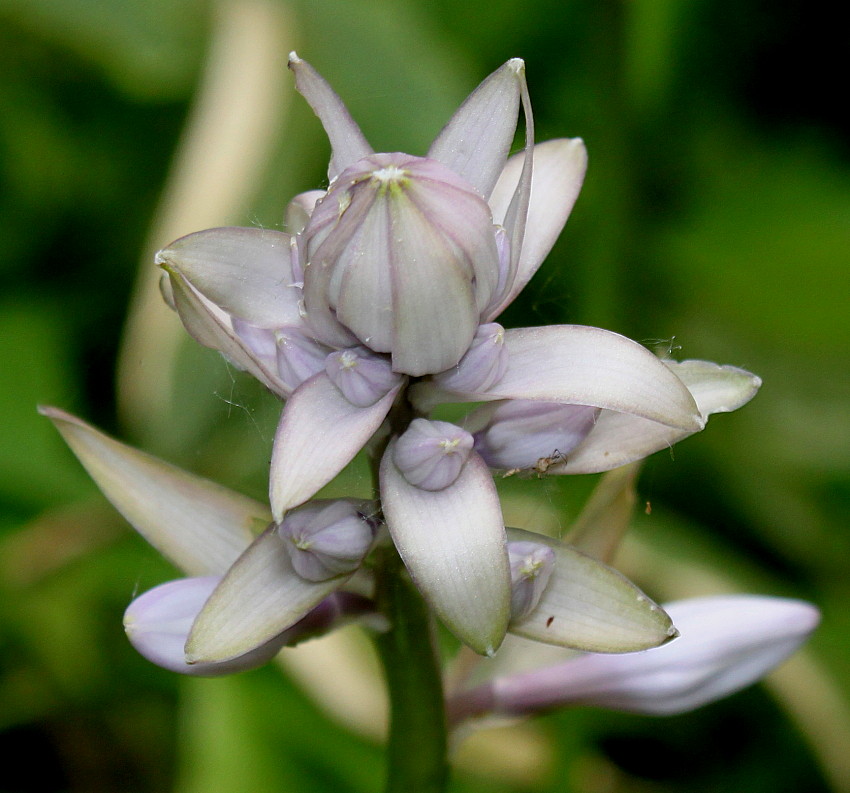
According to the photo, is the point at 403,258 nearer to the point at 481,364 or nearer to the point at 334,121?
the point at 481,364

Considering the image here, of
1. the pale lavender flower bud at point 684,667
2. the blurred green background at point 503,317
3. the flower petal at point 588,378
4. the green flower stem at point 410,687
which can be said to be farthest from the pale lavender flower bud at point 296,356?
the blurred green background at point 503,317

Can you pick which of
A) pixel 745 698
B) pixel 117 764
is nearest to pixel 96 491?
pixel 117 764

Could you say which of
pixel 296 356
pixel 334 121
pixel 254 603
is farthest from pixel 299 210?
pixel 254 603

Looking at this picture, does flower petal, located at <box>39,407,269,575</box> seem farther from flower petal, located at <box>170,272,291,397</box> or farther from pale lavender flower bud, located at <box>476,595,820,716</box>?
pale lavender flower bud, located at <box>476,595,820,716</box>

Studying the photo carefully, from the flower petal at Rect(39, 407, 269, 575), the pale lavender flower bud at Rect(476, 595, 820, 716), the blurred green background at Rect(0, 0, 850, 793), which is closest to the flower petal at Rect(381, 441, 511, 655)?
the flower petal at Rect(39, 407, 269, 575)

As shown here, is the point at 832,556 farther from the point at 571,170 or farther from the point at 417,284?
the point at 417,284

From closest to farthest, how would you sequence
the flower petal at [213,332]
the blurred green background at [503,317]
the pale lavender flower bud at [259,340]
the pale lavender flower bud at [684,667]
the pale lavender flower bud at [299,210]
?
the flower petal at [213,332]
the pale lavender flower bud at [259,340]
the pale lavender flower bud at [299,210]
the pale lavender flower bud at [684,667]
the blurred green background at [503,317]

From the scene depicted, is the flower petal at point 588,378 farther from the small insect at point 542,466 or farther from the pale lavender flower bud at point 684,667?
the pale lavender flower bud at point 684,667
